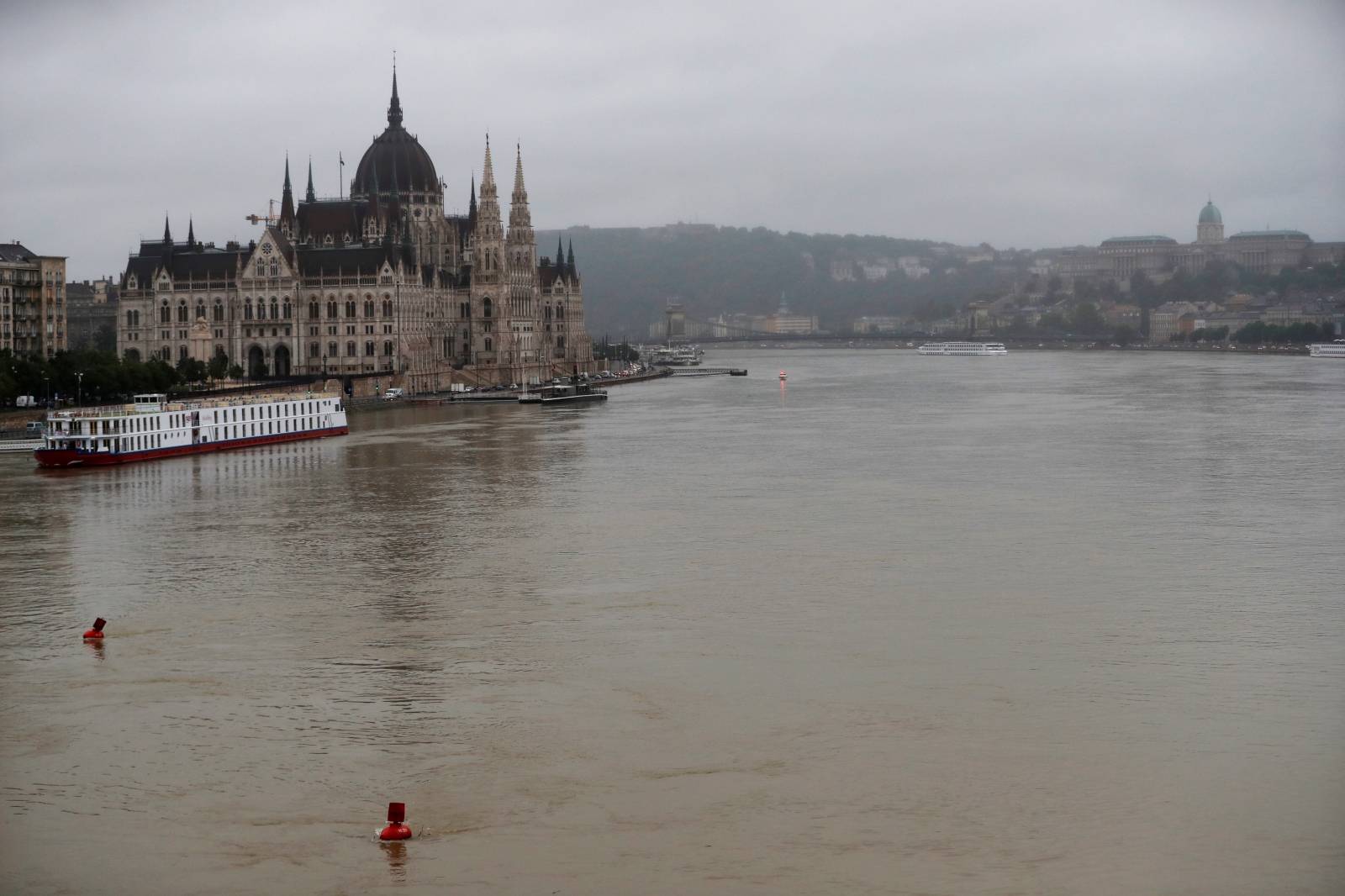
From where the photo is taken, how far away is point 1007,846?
15.4 metres

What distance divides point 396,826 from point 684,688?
18.5ft

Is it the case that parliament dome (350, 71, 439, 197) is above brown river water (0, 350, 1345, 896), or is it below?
above

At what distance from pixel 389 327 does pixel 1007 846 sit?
272 feet

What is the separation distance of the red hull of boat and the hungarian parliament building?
108 feet

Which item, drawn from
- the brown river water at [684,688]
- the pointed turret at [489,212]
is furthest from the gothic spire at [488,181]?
the brown river water at [684,688]

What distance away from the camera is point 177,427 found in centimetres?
5434

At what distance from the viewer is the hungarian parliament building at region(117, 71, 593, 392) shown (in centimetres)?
9538

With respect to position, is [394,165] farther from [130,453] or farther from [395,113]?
[130,453]

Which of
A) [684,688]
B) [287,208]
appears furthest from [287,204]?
[684,688]

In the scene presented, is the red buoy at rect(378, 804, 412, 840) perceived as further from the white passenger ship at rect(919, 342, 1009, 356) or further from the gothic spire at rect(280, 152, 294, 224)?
the white passenger ship at rect(919, 342, 1009, 356)

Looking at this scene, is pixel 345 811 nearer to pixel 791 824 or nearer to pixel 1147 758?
pixel 791 824

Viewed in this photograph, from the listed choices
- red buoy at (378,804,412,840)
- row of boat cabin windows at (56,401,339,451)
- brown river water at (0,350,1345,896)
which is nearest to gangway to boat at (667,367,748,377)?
row of boat cabin windows at (56,401,339,451)

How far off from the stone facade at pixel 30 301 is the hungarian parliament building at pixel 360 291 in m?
6.78

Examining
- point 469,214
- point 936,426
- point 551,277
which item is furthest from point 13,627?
point 551,277
